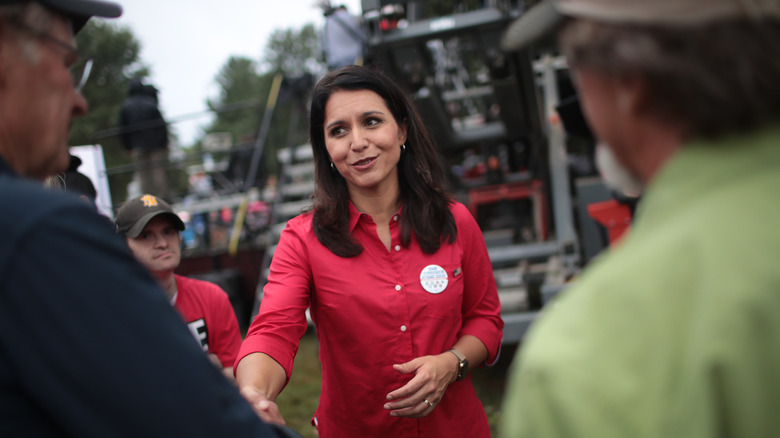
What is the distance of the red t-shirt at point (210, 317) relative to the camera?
2.94m

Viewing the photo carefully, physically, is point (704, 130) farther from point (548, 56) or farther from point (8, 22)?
point (548, 56)

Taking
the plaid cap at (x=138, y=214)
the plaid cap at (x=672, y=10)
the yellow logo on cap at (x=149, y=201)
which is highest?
the plaid cap at (x=672, y=10)

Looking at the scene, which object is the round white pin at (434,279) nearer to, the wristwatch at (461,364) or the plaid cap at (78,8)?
the wristwatch at (461,364)

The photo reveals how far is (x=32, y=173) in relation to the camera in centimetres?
97

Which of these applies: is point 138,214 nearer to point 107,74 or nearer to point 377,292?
point 377,292

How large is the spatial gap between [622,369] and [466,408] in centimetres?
146

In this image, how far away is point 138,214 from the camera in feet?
9.75

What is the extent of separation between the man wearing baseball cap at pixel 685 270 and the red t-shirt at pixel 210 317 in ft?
8.07

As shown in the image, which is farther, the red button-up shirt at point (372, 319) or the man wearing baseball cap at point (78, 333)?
the red button-up shirt at point (372, 319)

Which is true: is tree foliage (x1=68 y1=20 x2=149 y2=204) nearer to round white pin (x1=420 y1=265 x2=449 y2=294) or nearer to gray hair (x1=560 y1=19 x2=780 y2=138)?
round white pin (x1=420 y1=265 x2=449 y2=294)

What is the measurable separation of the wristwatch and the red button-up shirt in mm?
68

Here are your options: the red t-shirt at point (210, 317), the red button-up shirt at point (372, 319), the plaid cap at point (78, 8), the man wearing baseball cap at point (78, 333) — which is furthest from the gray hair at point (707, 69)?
the red t-shirt at point (210, 317)

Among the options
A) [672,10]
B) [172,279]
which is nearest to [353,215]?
[172,279]

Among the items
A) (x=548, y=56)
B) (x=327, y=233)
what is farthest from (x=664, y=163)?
(x=548, y=56)
